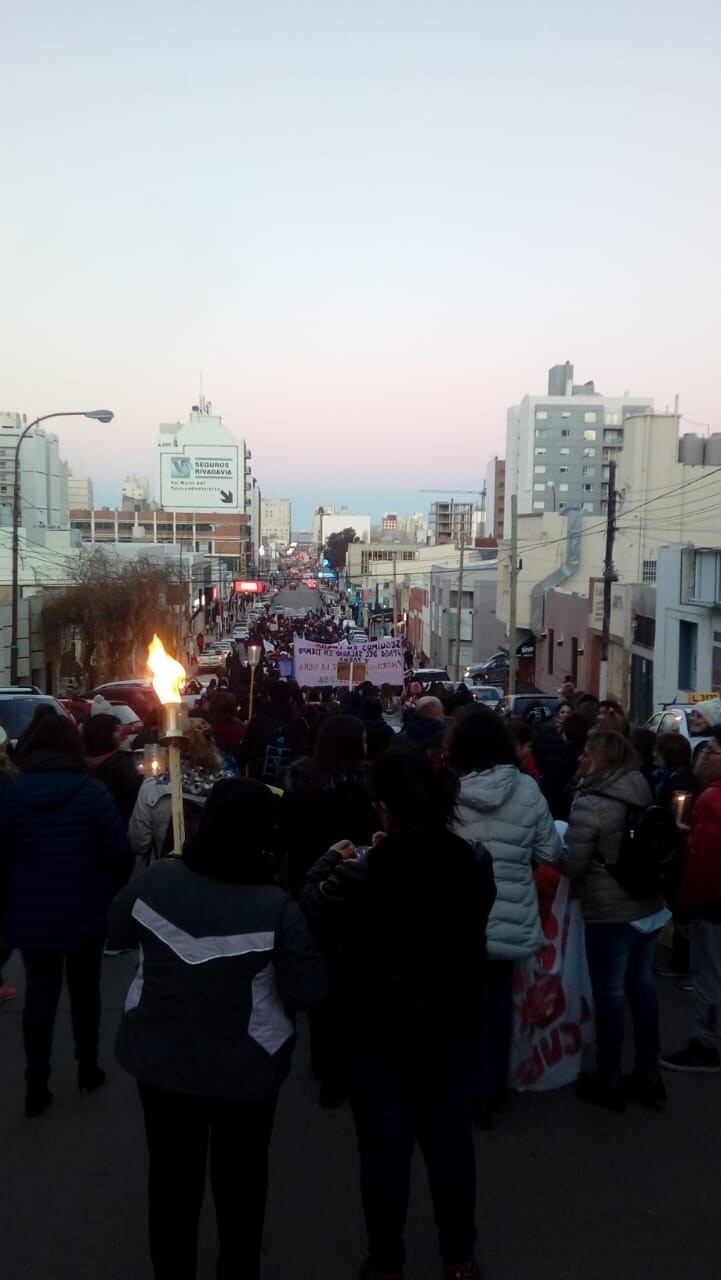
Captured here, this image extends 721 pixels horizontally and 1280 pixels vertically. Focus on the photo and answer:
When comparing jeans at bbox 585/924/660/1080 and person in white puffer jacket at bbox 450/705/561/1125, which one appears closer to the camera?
person in white puffer jacket at bbox 450/705/561/1125

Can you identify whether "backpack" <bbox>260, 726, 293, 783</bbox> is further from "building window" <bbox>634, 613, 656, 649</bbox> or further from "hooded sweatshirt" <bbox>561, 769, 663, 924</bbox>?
"building window" <bbox>634, 613, 656, 649</bbox>

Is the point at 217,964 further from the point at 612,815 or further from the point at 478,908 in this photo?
the point at 612,815

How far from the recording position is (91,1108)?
5195mm

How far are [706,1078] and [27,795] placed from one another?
130 inches

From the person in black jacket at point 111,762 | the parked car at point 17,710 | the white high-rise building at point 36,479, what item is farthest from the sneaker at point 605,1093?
the white high-rise building at point 36,479

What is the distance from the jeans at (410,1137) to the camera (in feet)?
12.1

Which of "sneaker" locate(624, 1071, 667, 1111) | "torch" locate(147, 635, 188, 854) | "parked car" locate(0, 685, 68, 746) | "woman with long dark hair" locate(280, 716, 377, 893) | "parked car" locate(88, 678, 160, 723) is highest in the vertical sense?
"torch" locate(147, 635, 188, 854)

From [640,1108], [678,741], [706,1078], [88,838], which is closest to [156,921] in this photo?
[88,838]

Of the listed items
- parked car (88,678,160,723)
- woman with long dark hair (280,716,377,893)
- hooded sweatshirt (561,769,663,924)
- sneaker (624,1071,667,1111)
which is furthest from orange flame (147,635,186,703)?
parked car (88,678,160,723)

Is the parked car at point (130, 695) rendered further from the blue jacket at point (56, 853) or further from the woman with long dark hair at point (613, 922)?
the woman with long dark hair at point (613, 922)

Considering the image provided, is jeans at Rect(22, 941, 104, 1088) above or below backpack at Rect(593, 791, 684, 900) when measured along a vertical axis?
below

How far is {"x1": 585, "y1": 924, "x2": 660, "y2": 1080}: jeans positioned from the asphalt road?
246 mm

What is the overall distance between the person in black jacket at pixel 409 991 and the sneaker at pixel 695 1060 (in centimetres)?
217

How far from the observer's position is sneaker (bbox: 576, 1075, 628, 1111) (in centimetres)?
517
